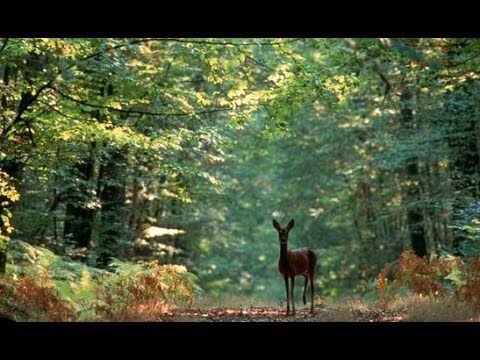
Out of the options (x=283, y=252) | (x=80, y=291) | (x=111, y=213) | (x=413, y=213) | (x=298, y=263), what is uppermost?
(x=413, y=213)

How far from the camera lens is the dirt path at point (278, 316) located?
8.57 m

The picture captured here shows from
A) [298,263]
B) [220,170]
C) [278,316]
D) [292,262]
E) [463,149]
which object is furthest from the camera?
[220,170]

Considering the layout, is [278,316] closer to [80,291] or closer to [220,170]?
[80,291]

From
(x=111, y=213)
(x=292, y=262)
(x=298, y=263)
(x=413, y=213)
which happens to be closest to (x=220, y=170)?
(x=413, y=213)

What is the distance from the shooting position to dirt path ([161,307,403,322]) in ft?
28.1

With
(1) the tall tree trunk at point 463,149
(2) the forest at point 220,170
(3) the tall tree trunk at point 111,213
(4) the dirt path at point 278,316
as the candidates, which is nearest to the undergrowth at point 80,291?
(2) the forest at point 220,170

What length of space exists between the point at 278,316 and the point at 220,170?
17.6 m

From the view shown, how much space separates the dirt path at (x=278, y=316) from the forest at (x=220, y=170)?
64mm

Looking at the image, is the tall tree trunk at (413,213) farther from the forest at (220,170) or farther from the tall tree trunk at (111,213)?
the tall tree trunk at (111,213)

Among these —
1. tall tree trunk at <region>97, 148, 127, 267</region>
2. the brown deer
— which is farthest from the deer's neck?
tall tree trunk at <region>97, 148, 127, 267</region>

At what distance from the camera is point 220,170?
1056 inches

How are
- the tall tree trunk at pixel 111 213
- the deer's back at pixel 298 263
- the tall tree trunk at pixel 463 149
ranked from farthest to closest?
the tall tree trunk at pixel 111 213
the tall tree trunk at pixel 463 149
the deer's back at pixel 298 263

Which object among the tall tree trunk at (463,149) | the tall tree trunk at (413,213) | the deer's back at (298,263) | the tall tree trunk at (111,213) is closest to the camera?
the deer's back at (298,263)
